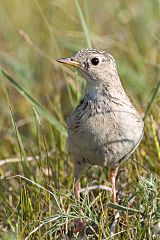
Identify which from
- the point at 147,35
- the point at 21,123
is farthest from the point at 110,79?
the point at 147,35

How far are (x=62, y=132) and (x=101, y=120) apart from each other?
2.72ft

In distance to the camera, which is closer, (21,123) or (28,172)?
(28,172)

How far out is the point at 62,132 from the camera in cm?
518

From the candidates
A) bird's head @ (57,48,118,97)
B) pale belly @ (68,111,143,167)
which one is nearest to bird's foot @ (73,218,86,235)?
pale belly @ (68,111,143,167)

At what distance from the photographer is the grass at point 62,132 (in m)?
4.00

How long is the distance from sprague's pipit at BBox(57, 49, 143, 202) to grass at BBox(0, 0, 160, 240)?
0.21 metres

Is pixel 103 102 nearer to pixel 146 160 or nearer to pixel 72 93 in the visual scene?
pixel 146 160

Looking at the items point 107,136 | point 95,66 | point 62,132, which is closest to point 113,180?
point 107,136

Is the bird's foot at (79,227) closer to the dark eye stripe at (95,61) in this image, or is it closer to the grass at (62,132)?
the grass at (62,132)

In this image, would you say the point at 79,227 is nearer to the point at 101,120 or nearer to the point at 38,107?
the point at 101,120

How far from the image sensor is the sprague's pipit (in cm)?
439

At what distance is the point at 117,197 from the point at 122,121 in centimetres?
60

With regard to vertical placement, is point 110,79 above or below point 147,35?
below

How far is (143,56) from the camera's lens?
22.3ft
